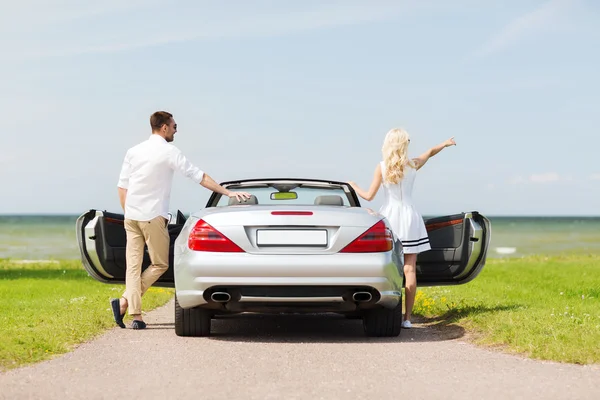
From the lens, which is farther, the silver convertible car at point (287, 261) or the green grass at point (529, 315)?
the silver convertible car at point (287, 261)

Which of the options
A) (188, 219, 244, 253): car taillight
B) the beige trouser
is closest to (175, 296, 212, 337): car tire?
(188, 219, 244, 253): car taillight

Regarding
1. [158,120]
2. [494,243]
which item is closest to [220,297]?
[158,120]

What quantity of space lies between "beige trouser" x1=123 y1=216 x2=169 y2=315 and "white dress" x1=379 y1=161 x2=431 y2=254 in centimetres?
239

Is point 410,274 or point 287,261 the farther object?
point 410,274

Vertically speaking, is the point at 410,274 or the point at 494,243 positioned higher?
the point at 410,274

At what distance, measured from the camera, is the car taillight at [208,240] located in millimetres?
7555

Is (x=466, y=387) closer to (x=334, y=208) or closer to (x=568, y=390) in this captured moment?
(x=568, y=390)

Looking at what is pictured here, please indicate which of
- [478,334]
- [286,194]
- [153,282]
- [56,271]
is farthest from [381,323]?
[56,271]

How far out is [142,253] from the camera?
8953 mm

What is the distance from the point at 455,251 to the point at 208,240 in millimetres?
3077

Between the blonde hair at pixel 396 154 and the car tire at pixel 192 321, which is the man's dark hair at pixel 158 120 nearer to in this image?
the car tire at pixel 192 321

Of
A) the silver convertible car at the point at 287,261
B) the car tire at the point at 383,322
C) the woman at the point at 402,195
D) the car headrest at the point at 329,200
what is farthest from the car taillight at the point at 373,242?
the woman at the point at 402,195

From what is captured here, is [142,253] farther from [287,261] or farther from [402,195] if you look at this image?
[402,195]

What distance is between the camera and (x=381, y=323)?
830 cm
